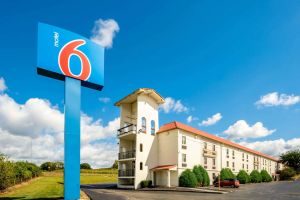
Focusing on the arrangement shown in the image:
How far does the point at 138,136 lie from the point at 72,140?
2065cm

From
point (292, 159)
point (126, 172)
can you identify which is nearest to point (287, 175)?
point (292, 159)

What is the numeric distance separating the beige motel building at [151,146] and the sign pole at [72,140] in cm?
2016

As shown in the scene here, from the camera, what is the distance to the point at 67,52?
60.0ft

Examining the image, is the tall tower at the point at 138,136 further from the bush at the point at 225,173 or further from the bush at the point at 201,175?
the bush at the point at 225,173

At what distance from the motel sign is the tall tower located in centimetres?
1981

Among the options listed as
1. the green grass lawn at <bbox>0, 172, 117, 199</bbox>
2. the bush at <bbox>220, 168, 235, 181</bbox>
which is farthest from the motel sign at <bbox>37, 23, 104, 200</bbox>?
the bush at <bbox>220, 168, 235, 181</bbox>

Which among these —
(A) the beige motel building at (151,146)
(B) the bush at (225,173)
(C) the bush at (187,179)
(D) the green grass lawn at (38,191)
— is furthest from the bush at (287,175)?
(D) the green grass lawn at (38,191)

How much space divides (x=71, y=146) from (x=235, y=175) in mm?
44584

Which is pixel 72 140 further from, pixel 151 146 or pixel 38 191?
pixel 151 146

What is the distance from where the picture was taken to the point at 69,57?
722 inches

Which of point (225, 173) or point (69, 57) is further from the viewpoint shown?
point (225, 173)

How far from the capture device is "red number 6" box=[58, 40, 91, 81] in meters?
18.0

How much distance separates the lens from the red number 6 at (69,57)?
59.2 feet

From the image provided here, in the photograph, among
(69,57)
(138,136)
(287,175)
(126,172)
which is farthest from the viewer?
(287,175)
